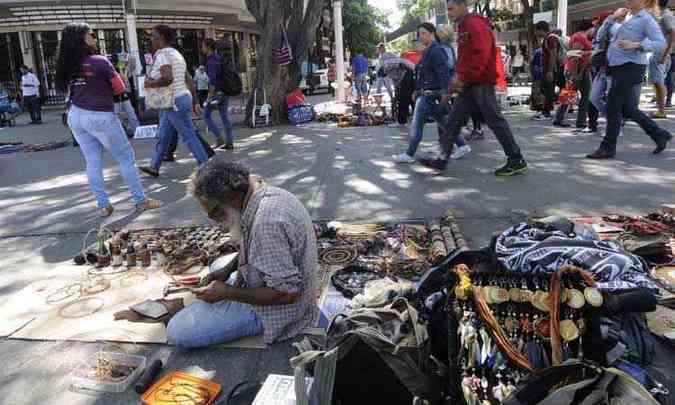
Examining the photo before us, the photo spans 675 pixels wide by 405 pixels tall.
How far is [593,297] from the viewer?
2.21m

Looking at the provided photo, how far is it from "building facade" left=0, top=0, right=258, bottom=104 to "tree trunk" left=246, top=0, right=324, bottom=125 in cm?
801

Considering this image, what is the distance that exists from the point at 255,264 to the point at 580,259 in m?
1.53

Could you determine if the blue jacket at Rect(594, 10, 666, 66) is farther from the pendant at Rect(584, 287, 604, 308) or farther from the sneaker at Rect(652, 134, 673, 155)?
the pendant at Rect(584, 287, 604, 308)

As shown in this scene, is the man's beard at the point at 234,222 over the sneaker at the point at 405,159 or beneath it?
over

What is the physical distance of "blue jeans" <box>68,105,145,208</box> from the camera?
559 cm

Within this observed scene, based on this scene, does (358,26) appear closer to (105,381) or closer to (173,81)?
(173,81)

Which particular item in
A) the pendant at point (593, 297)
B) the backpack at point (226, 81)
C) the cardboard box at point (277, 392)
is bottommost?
the cardboard box at point (277, 392)

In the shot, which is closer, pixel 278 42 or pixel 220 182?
pixel 220 182

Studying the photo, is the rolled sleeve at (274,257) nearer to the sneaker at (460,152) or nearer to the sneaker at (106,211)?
the sneaker at (106,211)

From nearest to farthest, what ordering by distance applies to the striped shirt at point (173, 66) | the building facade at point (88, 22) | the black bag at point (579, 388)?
1. the black bag at point (579, 388)
2. the striped shirt at point (173, 66)
3. the building facade at point (88, 22)

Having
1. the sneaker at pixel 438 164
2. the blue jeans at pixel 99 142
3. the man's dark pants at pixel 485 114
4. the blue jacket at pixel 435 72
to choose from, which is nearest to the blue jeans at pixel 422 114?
the blue jacket at pixel 435 72

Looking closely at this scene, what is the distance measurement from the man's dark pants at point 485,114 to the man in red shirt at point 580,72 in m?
3.63

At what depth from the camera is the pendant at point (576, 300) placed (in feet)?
7.27

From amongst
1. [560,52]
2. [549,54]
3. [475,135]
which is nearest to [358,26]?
[560,52]
